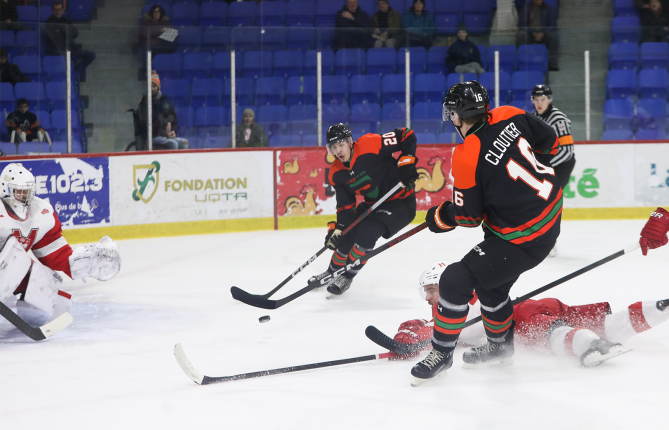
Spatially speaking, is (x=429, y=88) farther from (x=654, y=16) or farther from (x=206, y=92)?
(x=654, y=16)

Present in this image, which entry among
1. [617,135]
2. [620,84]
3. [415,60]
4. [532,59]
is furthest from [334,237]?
[620,84]

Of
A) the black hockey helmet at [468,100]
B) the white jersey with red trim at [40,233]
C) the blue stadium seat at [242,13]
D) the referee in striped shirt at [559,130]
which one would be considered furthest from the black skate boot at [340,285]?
the blue stadium seat at [242,13]

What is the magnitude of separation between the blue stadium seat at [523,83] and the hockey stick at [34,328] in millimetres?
5221

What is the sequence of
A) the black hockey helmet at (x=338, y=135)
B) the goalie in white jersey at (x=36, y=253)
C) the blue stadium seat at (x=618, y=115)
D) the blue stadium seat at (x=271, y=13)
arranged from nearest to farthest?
1. the goalie in white jersey at (x=36, y=253)
2. the black hockey helmet at (x=338, y=135)
3. the blue stadium seat at (x=618, y=115)
4. the blue stadium seat at (x=271, y=13)

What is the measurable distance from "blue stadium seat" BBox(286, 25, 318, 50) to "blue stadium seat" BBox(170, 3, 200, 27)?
1.69 metres

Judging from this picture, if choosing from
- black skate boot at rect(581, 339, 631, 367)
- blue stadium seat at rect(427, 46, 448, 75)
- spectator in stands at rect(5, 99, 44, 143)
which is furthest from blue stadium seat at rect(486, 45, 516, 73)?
black skate boot at rect(581, 339, 631, 367)

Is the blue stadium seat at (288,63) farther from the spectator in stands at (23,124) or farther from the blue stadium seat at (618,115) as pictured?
the blue stadium seat at (618,115)

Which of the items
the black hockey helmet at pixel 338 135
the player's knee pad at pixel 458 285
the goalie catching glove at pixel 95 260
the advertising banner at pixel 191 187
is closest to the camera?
the player's knee pad at pixel 458 285

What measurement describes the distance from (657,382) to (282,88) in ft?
16.5

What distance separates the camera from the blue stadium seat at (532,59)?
740cm

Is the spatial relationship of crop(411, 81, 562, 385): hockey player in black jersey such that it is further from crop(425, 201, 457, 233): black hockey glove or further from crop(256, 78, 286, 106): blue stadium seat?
crop(256, 78, 286, 106): blue stadium seat

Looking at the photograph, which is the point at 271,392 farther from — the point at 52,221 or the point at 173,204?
the point at 173,204

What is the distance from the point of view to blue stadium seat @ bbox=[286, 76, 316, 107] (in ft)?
23.3

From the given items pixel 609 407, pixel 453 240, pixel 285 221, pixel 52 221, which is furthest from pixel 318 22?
pixel 609 407
